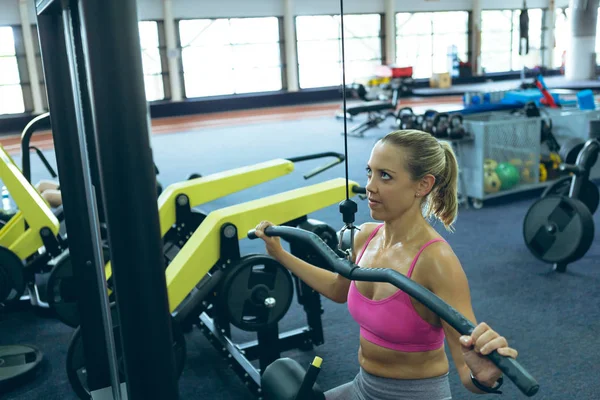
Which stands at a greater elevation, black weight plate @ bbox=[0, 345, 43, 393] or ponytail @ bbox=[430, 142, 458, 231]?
ponytail @ bbox=[430, 142, 458, 231]

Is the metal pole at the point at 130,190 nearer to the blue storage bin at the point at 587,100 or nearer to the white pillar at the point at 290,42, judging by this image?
the blue storage bin at the point at 587,100

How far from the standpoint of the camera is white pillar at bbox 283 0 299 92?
1700 cm

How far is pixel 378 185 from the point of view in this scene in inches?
60.9

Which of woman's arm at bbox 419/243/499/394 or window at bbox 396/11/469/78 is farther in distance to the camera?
window at bbox 396/11/469/78

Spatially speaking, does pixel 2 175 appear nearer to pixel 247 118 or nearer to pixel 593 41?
pixel 247 118

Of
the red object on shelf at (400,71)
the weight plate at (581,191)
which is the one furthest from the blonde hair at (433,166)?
the red object on shelf at (400,71)

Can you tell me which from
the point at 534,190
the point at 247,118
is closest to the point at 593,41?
the point at 247,118

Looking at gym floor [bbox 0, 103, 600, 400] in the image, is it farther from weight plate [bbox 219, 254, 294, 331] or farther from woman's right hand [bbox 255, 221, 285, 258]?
woman's right hand [bbox 255, 221, 285, 258]

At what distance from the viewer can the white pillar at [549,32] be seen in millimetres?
21109

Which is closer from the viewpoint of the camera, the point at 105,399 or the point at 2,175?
the point at 105,399

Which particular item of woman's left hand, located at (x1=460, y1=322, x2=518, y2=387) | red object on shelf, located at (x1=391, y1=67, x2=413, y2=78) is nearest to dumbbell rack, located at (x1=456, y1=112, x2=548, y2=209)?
woman's left hand, located at (x1=460, y1=322, x2=518, y2=387)

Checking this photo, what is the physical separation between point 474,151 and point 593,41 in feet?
47.2

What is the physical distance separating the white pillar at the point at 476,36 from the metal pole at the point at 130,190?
20000 millimetres

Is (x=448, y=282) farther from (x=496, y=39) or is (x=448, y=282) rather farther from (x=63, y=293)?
(x=496, y=39)
